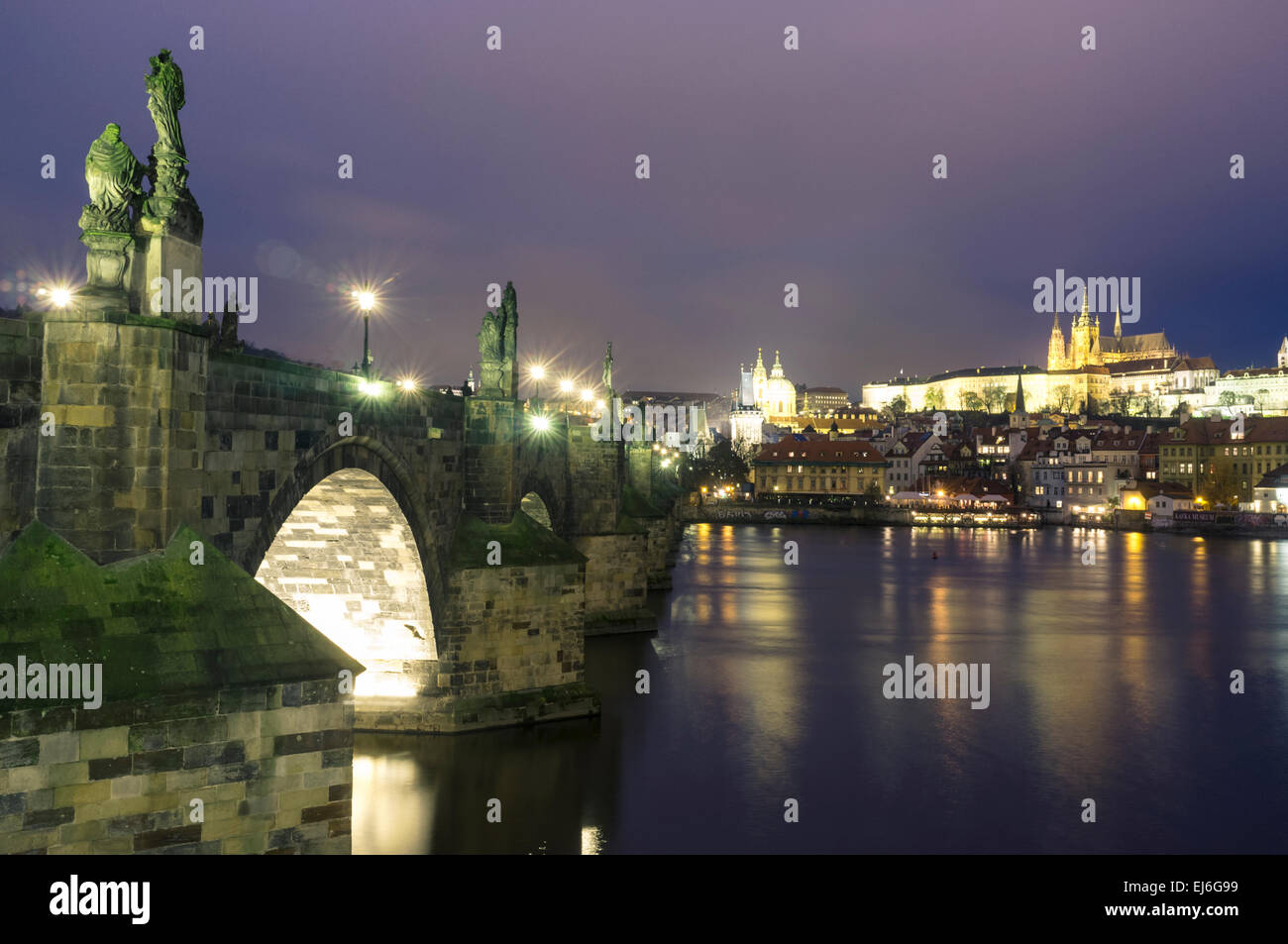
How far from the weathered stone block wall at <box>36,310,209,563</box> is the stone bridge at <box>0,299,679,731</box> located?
2cm

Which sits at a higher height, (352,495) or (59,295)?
(59,295)

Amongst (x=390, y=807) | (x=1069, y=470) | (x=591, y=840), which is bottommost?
(x=591, y=840)

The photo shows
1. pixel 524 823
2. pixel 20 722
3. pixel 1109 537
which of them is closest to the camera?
pixel 20 722

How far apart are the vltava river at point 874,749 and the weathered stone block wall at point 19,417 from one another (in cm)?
863

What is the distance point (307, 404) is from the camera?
1650 cm

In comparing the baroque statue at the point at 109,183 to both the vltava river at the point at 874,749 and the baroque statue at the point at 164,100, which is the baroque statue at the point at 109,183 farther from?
the vltava river at the point at 874,749

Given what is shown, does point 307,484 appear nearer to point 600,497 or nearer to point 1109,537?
point 600,497

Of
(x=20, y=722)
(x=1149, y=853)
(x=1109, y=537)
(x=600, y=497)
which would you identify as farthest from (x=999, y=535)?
(x=20, y=722)

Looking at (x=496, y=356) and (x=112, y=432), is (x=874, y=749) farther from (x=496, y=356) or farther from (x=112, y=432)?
(x=112, y=432)

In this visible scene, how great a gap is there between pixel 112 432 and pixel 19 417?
80cm

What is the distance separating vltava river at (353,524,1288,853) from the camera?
61.8 feet

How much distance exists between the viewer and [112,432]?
11.2 m

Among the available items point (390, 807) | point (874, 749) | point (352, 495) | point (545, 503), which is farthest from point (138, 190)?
point (545, 503)
